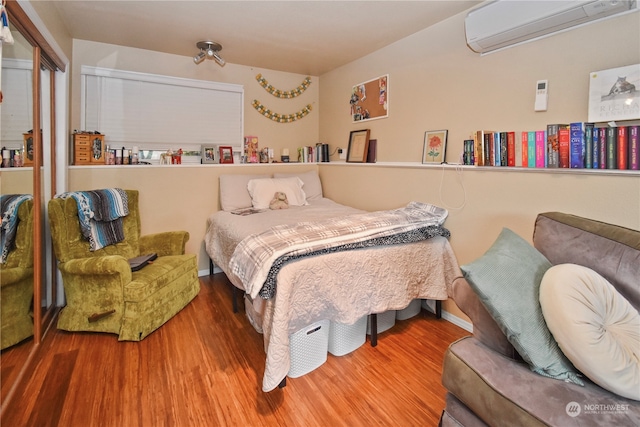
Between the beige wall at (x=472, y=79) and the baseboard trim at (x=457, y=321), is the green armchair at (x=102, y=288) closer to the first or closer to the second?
the baseboard trim at (x=457, y=321)

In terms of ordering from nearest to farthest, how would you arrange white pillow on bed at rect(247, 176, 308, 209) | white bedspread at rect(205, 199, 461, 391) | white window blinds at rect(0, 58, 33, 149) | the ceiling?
1. white window blinds at rect(0, 58, 33, 149)
2. white bedspread at rect(205, 199, 461, 391)
3. the ceiling
4. white pillow on bed at rect(247, 176, 308, 209)

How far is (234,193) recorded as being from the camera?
3.37 metres

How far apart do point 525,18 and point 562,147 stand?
0.75 metres

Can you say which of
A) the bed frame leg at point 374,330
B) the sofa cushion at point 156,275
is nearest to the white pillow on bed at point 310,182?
the sofa cushion at point 156,275

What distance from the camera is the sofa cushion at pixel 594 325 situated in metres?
1.10

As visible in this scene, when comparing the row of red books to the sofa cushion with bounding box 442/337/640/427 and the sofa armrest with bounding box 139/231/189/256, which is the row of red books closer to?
the sofa cushion with bounding box 442/337/640/427

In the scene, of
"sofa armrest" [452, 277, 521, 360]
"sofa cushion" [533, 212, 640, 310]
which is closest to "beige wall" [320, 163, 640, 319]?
"sofa cushion" [533, 212, 640, 310]

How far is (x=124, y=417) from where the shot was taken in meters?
1.59

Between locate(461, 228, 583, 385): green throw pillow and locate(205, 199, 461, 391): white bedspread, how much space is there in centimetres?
80

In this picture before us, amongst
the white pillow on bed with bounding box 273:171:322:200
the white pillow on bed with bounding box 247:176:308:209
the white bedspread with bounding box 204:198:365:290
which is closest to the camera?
the white bedspread with bounding box 204:198:365:290

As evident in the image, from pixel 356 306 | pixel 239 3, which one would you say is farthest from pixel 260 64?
pixel 356 306

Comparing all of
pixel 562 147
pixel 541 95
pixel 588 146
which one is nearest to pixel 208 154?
pixel 541 95

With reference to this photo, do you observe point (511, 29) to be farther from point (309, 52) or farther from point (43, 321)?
point (43, 321)

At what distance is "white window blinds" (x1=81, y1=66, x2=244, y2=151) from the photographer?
119 inches
